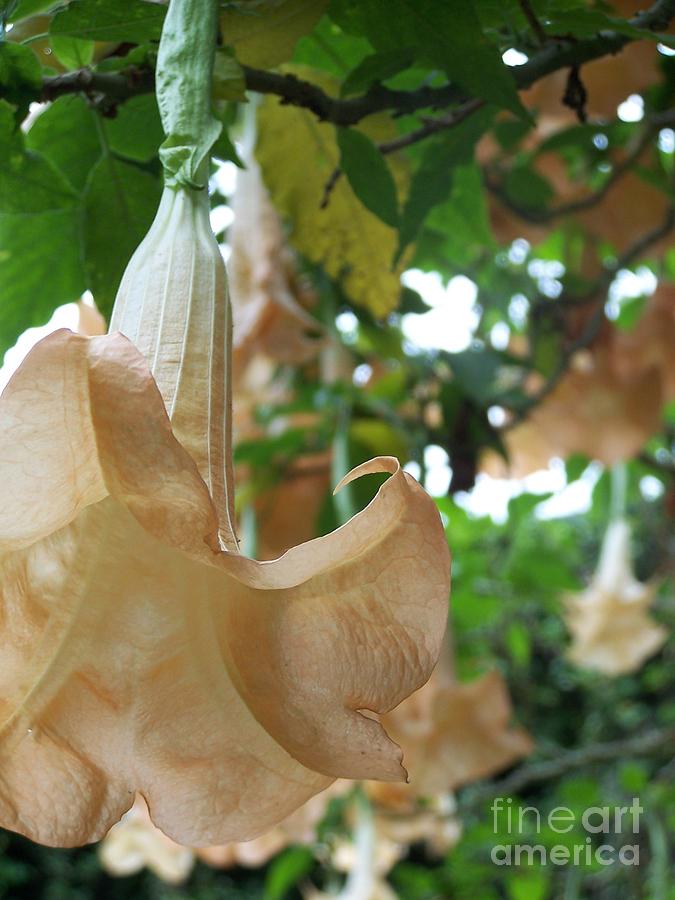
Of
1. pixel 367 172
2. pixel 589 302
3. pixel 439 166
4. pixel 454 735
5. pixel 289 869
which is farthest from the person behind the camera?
pixel 289 869

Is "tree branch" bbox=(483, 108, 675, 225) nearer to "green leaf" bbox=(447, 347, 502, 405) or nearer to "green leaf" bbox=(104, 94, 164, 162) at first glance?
"green leaf" bbox=(447, 347, 502, 405)

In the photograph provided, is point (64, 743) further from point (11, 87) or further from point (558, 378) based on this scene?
point (558, 378)

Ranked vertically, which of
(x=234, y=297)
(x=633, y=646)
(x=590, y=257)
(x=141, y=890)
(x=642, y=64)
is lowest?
(x=141, y=890)

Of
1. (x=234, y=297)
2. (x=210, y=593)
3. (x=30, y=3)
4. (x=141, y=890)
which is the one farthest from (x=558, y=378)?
(x=141, y=890)

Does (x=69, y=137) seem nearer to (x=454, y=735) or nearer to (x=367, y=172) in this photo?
(x=367, y=172)

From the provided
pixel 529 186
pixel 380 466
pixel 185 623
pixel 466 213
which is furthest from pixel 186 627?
pixel 529 186

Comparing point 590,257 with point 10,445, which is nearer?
point 10,445
